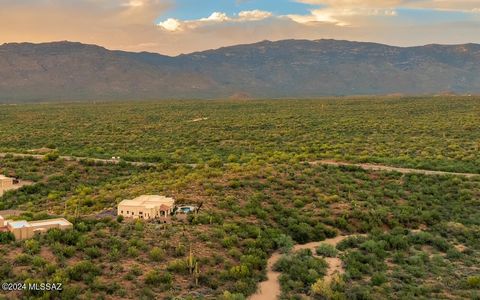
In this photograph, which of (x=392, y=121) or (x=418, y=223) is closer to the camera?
(x=418, y=223)

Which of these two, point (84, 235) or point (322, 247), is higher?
point (84, 235)

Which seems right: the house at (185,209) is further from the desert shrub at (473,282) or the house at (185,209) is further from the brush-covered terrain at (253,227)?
the desert shrub at (473,282)

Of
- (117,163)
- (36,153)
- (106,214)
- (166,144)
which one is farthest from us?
(166,144)

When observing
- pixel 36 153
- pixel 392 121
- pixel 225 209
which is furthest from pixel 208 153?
pixel 392 121

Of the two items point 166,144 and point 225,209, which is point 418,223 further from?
point 166,144

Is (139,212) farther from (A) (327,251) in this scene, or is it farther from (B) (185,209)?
(A) (327,251)

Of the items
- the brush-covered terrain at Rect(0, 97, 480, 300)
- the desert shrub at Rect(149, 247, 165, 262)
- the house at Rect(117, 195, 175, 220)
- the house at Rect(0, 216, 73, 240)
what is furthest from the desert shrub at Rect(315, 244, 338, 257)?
the house at Rect(0, 216, 73, 240)

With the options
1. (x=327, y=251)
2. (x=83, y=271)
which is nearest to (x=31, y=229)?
(x=83, y=271)
